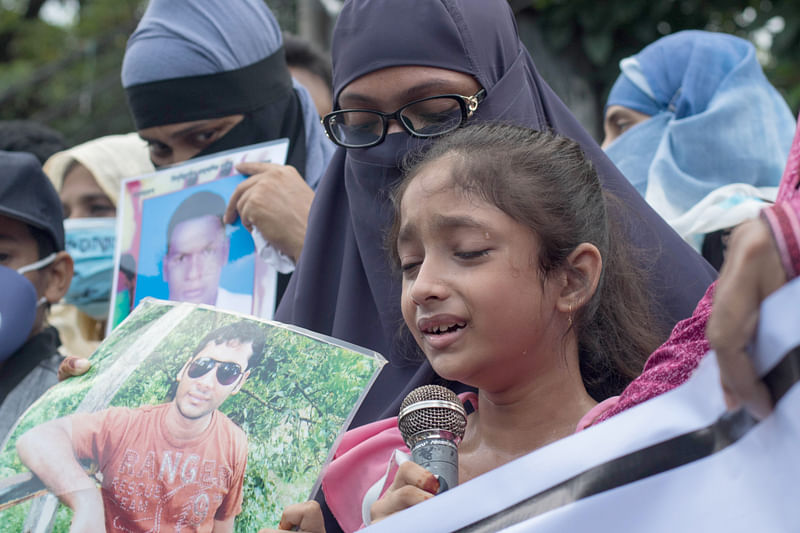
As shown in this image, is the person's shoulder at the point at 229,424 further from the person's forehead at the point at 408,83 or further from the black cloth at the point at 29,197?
the black cloth at the point at 29,197

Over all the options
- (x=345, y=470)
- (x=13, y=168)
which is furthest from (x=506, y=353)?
(x=13, y=168)

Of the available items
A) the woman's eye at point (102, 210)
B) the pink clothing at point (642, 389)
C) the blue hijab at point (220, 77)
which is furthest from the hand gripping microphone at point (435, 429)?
the woman's eye at point (102, 210)

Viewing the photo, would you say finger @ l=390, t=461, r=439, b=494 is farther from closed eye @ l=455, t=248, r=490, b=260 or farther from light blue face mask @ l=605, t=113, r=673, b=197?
light blue face mask @ l=605, t=113, r=673, b=197

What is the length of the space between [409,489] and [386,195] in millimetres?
1159

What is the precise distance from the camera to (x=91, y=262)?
13.9ft

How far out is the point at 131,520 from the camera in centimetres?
170

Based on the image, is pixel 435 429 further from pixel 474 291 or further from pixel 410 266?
pixel 410 266

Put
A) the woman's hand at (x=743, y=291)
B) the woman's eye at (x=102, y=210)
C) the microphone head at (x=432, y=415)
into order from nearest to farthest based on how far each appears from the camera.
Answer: the woman's hand at (x=743, y=291)
the microphone head at (x=432, y=415)
the woman's eye at (x=102, y=210)

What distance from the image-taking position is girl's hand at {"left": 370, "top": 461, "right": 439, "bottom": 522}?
4.99 feet

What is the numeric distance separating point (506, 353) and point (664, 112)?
2322mm

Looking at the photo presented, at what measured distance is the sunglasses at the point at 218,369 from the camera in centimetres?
182

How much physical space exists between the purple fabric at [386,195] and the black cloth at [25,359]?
1.03 meters

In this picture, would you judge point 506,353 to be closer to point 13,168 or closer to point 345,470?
point 345,470

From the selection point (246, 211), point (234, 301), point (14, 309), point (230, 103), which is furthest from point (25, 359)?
point (230, 103)
